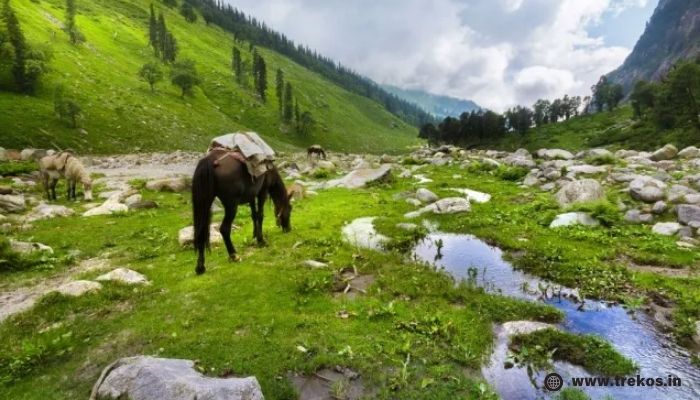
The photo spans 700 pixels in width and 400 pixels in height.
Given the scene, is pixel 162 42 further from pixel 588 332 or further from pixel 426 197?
pixel 588 332

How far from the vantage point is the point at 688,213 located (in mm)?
14609

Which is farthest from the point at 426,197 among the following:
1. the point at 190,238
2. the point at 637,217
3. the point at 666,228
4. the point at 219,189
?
the point at 219,189

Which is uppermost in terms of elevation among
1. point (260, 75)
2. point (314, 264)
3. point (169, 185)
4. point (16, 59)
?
point (260, 75)

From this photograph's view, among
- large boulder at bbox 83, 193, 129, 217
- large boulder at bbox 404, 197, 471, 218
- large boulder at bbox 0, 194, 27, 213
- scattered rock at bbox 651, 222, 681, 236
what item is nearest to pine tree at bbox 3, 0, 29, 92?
large boulder at bbox 0, 194, 27, 213

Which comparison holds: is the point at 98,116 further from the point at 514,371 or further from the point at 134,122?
the point at 514,371

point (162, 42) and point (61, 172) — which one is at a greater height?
point (162, 42)

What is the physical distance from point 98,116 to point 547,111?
15430 cm

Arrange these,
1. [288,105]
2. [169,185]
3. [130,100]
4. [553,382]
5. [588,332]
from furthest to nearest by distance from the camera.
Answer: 1. [288,105]
2. [130,100]
3. [169,185]
4. [588,332]
5. [553,382]

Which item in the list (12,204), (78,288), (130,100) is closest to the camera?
(78,288)

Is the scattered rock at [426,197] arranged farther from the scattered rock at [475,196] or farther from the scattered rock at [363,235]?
the scattered rock at [363,235]

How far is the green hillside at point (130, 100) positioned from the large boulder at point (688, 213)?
6317 centimetres

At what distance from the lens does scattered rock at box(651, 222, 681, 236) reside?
557 inches

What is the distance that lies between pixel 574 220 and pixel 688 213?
3919 millimetres

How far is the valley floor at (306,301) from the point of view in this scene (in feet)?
23.8
